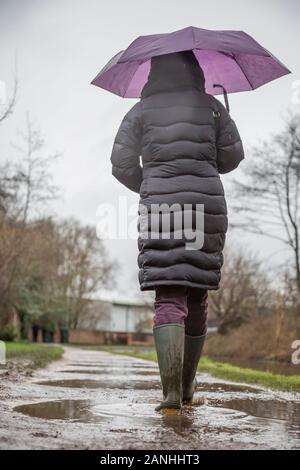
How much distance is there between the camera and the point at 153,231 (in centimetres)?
421

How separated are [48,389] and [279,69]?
3.35 metres

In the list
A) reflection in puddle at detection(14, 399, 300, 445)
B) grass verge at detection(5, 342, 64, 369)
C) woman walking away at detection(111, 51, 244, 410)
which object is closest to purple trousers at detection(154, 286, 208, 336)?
woman walking away at detection(111, 51, 244, 410)

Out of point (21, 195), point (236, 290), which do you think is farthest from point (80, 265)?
point (21, 195)

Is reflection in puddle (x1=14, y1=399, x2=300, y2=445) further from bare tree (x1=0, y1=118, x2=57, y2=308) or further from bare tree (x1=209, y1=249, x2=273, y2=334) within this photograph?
bare tree (x1=209, y1=249, x2=273, y2=334)

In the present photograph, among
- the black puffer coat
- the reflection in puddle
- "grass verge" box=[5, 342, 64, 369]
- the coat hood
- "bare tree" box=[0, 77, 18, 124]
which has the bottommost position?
"grass verge" box=[5, 342, 64, 369]

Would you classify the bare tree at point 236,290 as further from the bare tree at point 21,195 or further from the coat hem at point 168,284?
the coat hem at point 168,284

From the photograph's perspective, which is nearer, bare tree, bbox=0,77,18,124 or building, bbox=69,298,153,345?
bare tree, bbox=0,77,18,124

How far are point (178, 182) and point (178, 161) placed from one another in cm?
15

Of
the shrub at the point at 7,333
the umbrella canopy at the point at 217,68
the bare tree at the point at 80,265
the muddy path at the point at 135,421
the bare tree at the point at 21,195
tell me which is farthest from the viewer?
the bare tree at the point at 80,265

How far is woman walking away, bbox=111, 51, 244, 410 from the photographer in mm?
4129

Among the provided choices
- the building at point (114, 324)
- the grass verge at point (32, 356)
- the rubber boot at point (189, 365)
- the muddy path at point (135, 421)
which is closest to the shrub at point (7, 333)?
the grass verge at point (32, 356)

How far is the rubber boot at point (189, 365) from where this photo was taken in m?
4.53

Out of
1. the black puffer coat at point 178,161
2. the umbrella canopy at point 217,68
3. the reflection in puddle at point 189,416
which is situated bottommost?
the reflection in puddle at point 189,416

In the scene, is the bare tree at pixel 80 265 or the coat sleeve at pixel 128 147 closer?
the coat sleeve at pixel 128 147
